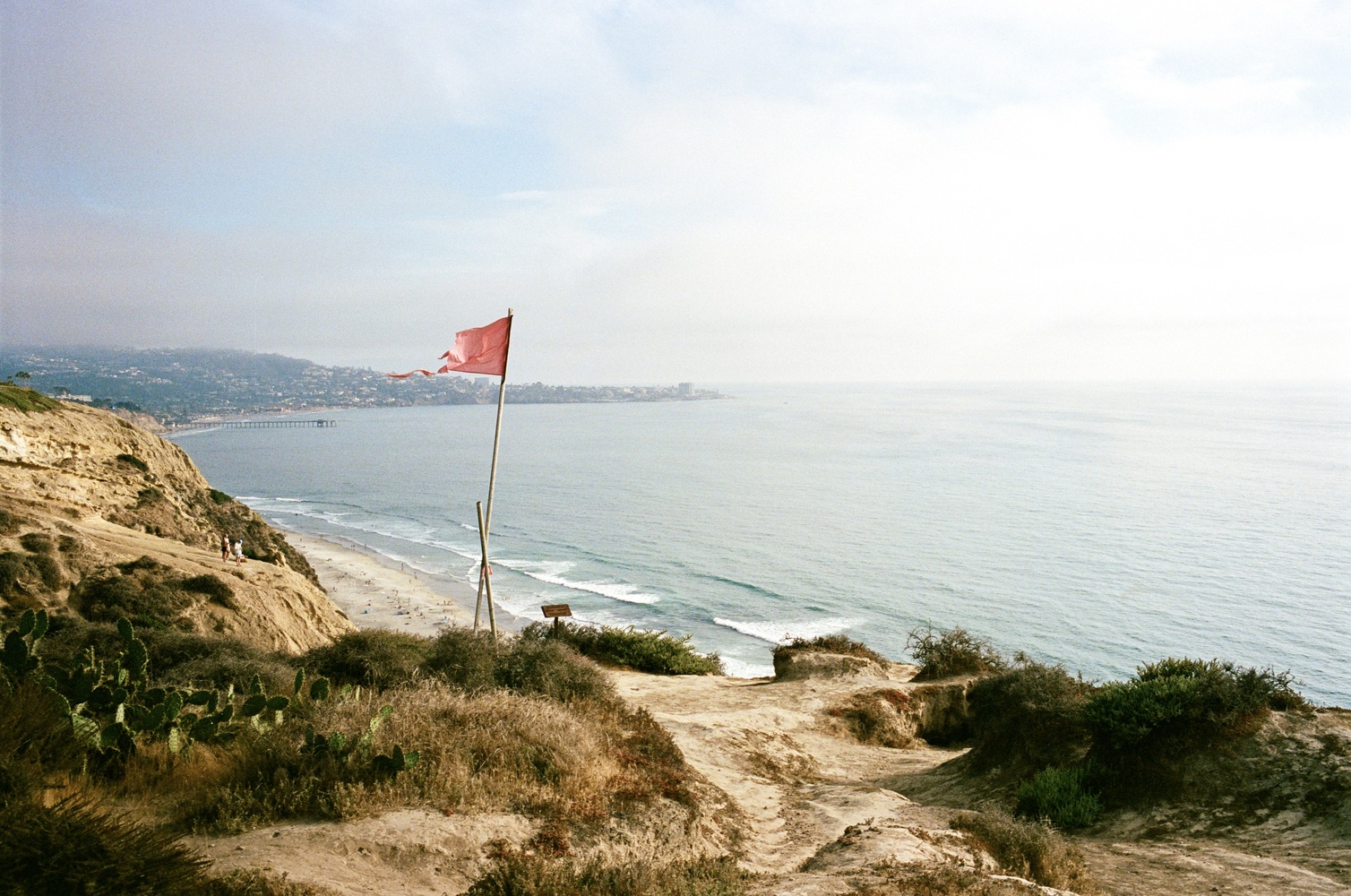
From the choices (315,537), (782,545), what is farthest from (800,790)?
(315,537)

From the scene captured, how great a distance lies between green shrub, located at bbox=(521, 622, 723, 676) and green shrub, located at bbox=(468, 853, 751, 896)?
15.0 m

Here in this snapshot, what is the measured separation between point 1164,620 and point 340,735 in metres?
51.9

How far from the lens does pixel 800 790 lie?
461 inches

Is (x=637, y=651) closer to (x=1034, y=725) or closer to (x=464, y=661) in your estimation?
(x=464, y=661)

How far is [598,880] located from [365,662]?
308 inches

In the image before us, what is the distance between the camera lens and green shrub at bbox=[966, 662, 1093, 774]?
12133 mm

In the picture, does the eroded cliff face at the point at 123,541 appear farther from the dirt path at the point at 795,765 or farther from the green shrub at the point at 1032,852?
the green shrub at the point at 1032,852

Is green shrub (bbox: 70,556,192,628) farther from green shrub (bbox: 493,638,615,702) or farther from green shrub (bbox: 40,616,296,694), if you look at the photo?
green shrub (bbox: 493,638,615,702)

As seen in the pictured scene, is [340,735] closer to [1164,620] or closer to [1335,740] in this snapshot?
[1335,740]

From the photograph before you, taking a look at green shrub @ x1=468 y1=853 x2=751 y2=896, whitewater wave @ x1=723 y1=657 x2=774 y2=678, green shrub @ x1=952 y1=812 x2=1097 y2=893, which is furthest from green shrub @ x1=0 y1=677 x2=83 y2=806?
whitewater wave @ x1=723 y1=657 x2=774 y2=678

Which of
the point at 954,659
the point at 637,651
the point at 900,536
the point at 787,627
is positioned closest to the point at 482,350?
the point at 637,651

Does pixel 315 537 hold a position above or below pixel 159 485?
below

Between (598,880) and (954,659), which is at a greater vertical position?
(598,880)

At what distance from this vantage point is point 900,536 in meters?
69.0
